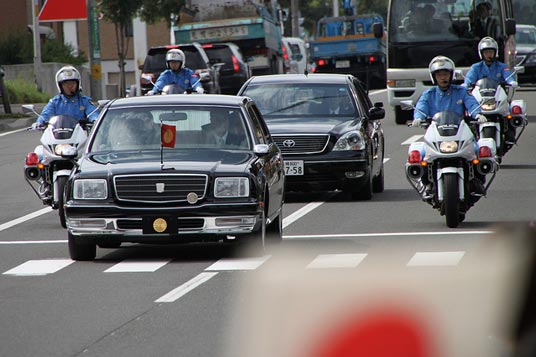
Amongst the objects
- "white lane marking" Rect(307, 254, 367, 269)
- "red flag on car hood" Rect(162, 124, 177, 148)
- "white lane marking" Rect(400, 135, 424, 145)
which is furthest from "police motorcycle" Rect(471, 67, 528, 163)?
"white lane marking" Rect(307, 254, 367, 269)

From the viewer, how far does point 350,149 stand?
16.1 meters

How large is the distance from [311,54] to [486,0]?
2113 centimetres

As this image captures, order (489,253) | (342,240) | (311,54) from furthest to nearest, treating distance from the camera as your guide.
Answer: (311,54), (342,240), (489,253)

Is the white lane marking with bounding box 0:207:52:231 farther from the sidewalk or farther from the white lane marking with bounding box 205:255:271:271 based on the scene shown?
the sidewalk

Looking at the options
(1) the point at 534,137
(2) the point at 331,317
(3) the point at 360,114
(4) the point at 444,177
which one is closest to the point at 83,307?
(4) the point at 444,177

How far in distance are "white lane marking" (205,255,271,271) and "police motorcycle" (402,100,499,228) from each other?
273cm

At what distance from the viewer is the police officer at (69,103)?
1506 centimetres

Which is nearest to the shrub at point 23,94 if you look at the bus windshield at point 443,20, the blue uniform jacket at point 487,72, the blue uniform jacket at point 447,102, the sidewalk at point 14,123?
the sidewalk at point 14,123

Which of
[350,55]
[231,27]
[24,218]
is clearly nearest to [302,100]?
[24,218]

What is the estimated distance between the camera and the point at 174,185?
10.9 meters

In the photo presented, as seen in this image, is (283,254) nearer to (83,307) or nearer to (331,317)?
(83,307)

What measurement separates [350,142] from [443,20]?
1351 centimetres

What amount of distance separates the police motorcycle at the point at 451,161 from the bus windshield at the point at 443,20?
615 inches

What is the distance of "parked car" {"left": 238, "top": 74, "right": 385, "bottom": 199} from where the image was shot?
16.1m
